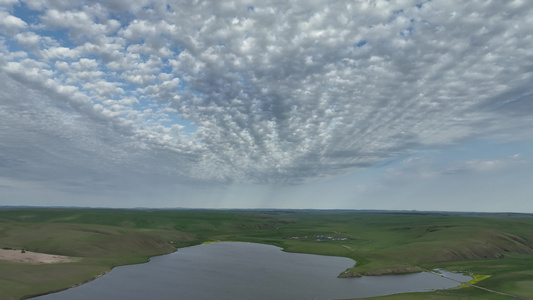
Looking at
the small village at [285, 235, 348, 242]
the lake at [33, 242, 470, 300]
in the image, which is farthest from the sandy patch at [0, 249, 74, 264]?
the small village at [285, 235, 348, 242]

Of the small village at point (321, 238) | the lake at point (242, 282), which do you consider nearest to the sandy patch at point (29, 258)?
the lake at point (242, 282)

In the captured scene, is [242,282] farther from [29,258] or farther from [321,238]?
[321,238]

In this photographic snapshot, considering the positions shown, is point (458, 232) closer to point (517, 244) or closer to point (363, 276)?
point (517, 244)

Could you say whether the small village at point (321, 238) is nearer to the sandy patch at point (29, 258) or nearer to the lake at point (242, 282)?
the lake at point (242, 282)

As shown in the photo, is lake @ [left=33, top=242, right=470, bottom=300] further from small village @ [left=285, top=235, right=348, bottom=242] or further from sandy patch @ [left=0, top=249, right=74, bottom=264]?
small village @ [left=285, top=235, right=348, bottom=242]

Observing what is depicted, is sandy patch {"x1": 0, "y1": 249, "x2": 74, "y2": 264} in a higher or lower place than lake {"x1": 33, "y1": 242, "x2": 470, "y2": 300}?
higher

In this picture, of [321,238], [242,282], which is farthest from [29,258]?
[321,238]

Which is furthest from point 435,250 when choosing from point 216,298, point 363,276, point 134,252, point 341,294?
point 134,252

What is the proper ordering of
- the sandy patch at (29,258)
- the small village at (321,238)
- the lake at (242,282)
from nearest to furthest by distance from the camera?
the lake at (242,282) < the sandy patch at (29,258) < the small village at (321,238)

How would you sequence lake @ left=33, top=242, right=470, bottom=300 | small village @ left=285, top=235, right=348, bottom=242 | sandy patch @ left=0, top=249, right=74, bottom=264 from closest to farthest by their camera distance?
lake @ left=33, top=242, right=470, bottom=300
sandy patch @ left=0, top=249, right=74, bottom=264
small village @ left=285, top=235, right=348, bottom=242
